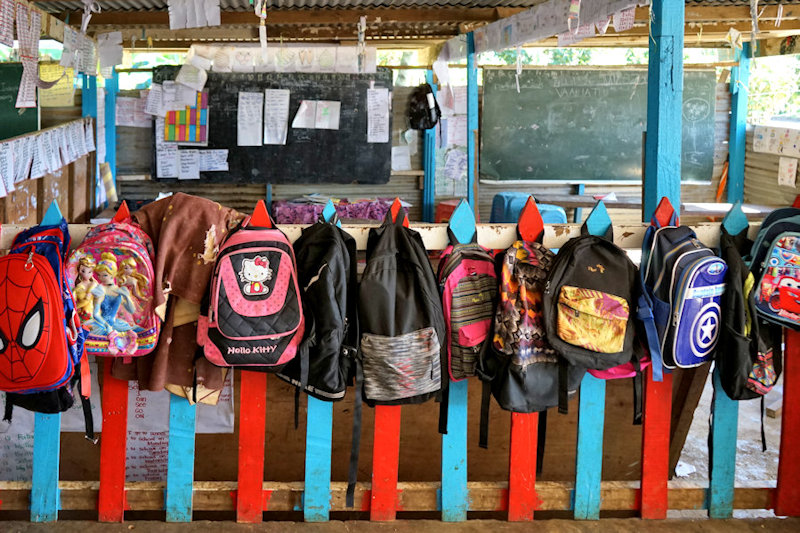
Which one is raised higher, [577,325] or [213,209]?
[213,209]

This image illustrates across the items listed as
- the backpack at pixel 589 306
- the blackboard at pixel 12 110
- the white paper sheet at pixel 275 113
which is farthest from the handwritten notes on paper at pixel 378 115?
the backpack at pixel 589 306

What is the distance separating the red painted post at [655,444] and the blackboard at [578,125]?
Answer: 6838 mm

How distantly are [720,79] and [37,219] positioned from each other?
7.60 meters

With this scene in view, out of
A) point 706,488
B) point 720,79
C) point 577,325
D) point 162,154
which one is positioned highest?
point 720,79

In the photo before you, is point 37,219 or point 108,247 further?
point 37,219

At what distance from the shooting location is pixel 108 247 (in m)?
2.34

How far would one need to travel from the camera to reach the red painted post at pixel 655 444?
2680 millimetres

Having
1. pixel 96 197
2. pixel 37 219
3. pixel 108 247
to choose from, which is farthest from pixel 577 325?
pixel 96 197

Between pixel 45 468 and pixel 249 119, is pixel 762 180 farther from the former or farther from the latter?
pixel 45 468

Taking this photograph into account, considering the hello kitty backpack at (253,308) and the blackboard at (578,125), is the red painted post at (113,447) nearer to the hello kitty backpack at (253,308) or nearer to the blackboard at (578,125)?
the hello kitty backpack at (253,308)

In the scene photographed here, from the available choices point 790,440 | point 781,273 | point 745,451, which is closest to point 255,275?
point 781,273

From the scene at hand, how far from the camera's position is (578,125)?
9406mm

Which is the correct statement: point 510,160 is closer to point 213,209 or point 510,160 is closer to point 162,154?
point 162,154

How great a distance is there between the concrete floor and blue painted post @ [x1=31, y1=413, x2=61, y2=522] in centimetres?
5
